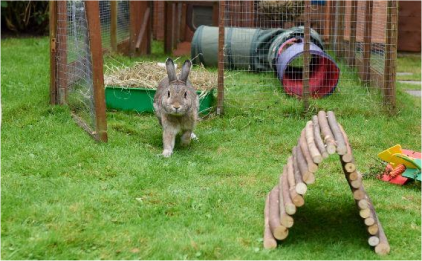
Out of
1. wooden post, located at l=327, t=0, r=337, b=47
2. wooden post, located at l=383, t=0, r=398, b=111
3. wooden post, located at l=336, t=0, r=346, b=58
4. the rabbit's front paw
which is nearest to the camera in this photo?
the rabbit's front paw

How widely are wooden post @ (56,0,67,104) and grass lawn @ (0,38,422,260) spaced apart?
0.88 feet

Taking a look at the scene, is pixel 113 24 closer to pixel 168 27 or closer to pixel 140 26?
pixel 140 26

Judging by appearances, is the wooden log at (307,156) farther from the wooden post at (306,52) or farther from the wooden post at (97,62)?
the wooden post at (306,52)

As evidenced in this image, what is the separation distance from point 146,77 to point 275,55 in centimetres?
227

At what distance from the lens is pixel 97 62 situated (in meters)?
6.45

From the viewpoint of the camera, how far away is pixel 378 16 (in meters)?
9.82

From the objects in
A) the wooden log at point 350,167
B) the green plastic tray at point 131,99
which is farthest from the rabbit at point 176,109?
the wooden log at point 350,167

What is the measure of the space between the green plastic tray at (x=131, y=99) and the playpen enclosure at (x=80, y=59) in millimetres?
530

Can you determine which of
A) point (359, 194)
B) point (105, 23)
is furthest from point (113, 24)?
point (359, 194)

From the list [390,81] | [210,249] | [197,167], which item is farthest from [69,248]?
[390,81]

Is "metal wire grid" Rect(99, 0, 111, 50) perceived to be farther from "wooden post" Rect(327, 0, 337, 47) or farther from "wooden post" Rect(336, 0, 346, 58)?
"wooden post" Rect(327, 0, 337, 47)

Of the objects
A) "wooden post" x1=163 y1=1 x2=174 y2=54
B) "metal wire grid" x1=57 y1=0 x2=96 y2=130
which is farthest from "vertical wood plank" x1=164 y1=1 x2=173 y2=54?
"metal wire grid" x1=57 y1=0 x2=96 y2=130

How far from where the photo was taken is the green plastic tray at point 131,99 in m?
8.24

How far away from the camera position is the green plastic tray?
8242 mm
